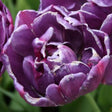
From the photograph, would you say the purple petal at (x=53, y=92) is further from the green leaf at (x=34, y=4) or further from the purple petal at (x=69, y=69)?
the green leaf at (x=34, y=4)

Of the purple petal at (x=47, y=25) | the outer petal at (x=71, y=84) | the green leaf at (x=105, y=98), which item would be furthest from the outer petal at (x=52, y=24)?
the green leaf at (x=105, y=98)

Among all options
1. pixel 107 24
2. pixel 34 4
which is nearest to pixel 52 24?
pixel 107 24

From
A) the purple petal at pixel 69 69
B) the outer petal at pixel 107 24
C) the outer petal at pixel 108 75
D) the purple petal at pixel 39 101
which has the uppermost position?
the outer petal at pixel 107 24

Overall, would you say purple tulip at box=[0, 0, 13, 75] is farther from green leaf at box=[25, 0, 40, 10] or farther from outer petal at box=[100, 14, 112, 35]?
green leaf at box=[25, 0, 40, 10]

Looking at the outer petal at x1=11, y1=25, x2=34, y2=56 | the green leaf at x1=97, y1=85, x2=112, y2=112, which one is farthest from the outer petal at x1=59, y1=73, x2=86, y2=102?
the green leaf at x1=97, y1=85, x2=112, y2=112

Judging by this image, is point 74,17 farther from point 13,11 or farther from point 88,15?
point 13,11

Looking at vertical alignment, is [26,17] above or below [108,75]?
above

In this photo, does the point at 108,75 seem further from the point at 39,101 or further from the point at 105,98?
the point at 105,98

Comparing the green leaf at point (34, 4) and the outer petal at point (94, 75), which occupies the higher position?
the outer petal at point (94, 75)

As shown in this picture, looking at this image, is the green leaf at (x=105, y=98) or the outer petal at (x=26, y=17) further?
the green leaf at (x=105, y=98)

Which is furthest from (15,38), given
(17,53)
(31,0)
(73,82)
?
(31,0)

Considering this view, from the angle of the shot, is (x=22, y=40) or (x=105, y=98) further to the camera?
(x=105, y=98)
